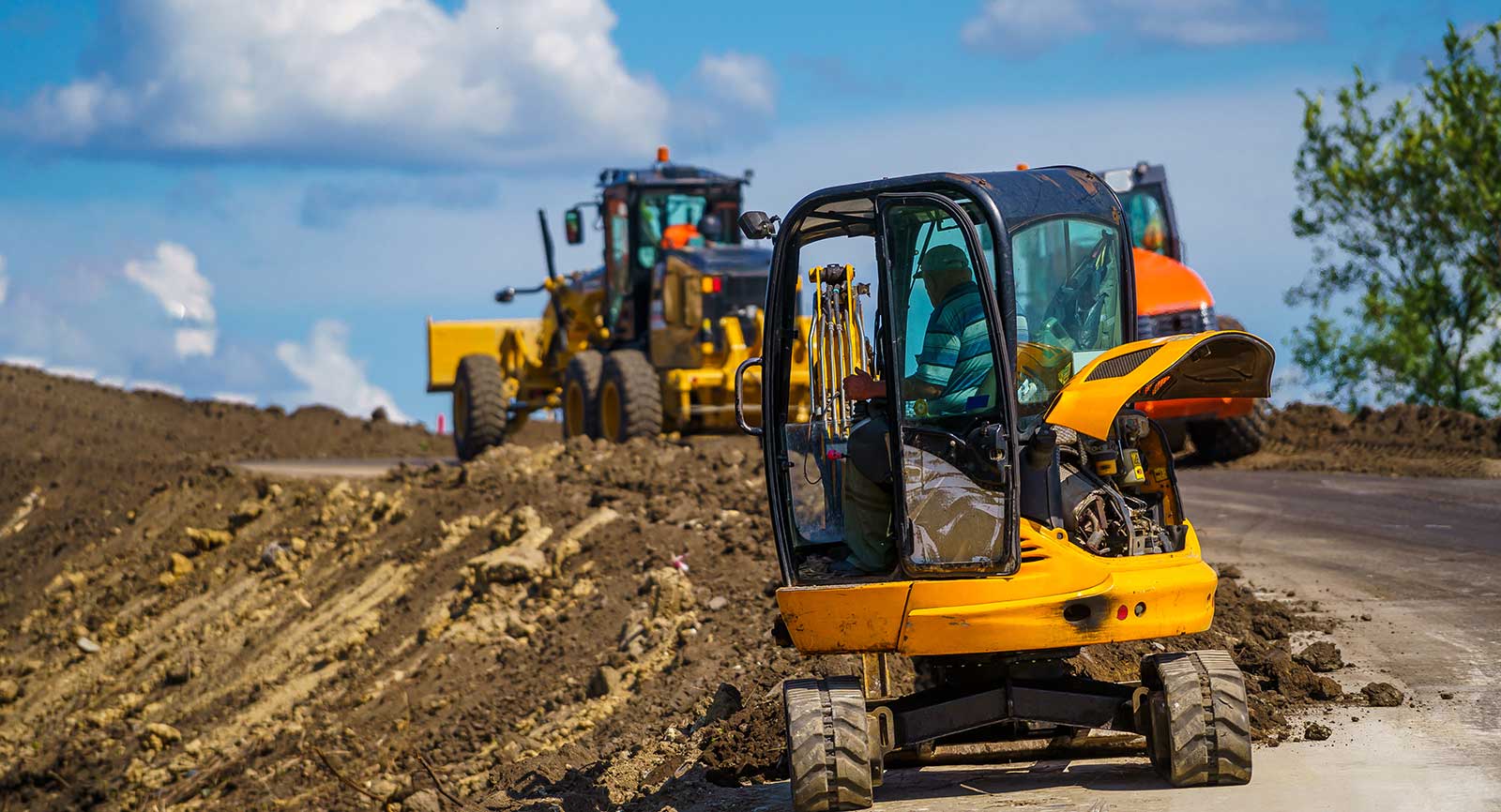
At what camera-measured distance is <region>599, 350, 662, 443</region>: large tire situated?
18391 mm

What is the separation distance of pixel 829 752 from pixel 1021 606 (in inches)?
38.0

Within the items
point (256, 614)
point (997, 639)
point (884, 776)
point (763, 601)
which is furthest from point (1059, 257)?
point (256, 614)

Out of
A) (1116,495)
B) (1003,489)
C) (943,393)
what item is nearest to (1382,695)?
(1116,495)

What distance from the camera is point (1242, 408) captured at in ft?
51.7

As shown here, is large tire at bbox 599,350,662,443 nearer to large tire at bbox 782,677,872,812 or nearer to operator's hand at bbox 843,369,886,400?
operator's hand at bbox 843,369,886,400

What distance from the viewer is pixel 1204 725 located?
6.83m

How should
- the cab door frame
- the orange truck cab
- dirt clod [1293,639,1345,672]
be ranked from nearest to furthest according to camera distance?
the cab door frame → dirt clod [1293,639,1345,672] → the orange truck cab

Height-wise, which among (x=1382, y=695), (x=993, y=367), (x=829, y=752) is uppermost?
(x=993, y=367)

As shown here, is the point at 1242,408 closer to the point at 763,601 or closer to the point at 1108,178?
the point at 1108,178

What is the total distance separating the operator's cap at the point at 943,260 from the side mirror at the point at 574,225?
14.3 m

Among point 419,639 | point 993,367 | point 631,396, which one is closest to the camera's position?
point 993,367

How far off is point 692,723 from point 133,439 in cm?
2490

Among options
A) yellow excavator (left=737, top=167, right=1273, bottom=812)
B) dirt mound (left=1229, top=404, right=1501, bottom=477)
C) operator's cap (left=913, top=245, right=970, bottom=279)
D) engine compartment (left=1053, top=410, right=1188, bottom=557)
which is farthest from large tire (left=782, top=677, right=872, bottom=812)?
dirt mound (left=1229, top=404, right=1501, bottom=477)

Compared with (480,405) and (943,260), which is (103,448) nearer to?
(480,405)
